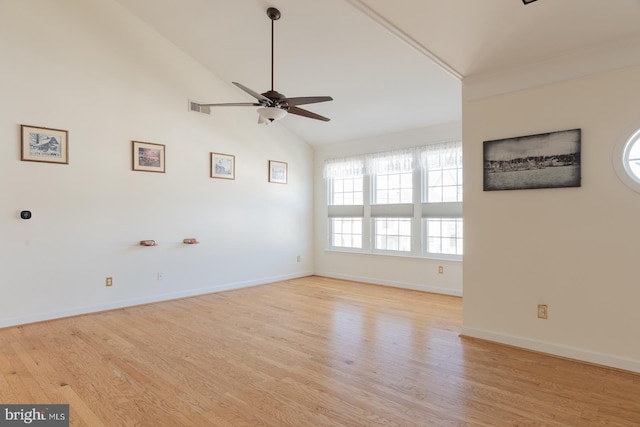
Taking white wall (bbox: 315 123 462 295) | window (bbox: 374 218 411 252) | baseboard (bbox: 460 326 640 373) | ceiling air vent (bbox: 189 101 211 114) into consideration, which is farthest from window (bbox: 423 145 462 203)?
ceiling air vent (bbox: 189 101 211 114)

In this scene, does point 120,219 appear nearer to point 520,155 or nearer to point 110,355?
point 110,355

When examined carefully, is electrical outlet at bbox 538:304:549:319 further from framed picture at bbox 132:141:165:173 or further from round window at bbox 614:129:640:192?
framed picture at bbox 132:141:165:173

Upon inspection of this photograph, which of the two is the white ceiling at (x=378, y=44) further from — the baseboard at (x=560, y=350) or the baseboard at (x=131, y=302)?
the baseboard at (x=131, y=302)

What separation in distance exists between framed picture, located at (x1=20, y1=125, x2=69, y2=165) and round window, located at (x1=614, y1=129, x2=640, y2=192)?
5.52 meters

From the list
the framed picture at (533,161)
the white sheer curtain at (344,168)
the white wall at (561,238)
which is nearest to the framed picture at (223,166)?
the white sheer curtain at (344,168)

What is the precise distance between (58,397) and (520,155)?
4.04 meters

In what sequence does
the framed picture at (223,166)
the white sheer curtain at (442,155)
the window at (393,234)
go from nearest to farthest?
the white sheer curtain at (442,155), the framed picture at (223,166), the window at (393,234)

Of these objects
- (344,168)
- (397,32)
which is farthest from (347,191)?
(397,32)

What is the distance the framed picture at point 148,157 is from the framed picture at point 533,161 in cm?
414

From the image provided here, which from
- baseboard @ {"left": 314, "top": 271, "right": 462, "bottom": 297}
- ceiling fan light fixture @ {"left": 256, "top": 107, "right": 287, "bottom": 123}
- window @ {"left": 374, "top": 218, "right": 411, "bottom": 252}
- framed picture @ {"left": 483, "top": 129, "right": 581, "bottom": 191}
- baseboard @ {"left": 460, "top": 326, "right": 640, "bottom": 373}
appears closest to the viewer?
baseboard @ {"left": 460, "top": 326, "right": 640, "bottom": 373}

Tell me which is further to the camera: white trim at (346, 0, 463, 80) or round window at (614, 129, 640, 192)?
round window at (614, 129, 640, 192)

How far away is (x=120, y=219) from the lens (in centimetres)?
448

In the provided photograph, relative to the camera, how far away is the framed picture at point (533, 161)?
2.89 m

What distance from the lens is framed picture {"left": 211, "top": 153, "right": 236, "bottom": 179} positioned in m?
5.41
